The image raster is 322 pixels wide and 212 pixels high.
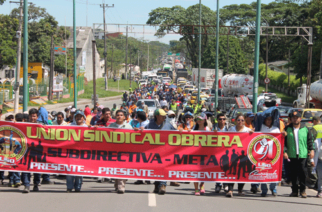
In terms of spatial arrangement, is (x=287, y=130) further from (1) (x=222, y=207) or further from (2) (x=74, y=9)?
(2) (x=74, y=9)

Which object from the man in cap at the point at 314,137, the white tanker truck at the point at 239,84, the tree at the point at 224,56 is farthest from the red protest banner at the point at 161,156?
the tree at the point at 224,56

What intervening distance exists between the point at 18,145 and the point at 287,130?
5360mm

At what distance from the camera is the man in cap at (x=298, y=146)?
872 cm

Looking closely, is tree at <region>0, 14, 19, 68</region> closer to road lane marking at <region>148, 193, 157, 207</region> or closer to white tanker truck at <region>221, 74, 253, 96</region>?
white tanker truck at <region>221, 74, 253, 96</region>

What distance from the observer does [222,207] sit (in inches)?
306

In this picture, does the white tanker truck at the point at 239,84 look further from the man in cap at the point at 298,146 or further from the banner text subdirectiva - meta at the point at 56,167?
the banner text subdirectiva - meta at the point at 56,167

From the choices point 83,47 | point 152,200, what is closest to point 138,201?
point 152,200

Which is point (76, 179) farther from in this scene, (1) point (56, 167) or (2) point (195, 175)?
(2) point (195, 175)

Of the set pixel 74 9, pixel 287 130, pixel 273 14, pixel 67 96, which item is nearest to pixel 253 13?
pixel 273 14

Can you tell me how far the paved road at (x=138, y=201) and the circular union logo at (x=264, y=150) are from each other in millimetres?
776

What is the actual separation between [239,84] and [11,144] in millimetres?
33742

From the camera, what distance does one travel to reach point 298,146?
8727mm

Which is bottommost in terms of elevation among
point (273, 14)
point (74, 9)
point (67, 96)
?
point (67, 96)

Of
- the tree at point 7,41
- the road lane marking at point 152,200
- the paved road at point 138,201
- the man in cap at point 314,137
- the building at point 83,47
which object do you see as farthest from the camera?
the building at point 83,47
